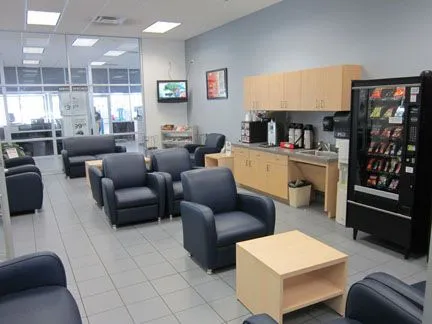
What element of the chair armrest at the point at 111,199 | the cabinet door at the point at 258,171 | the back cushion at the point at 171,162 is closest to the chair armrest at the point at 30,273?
the chair armrest at the point at 111,199

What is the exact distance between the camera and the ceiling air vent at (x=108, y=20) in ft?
21.4

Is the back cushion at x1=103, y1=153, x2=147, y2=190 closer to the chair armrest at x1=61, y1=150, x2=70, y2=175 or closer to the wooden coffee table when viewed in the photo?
the wooden coffee table

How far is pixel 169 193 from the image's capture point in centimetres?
491

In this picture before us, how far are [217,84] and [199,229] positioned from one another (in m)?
5.11

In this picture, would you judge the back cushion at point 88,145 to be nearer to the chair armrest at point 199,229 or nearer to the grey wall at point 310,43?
the grey wall at point 310,43

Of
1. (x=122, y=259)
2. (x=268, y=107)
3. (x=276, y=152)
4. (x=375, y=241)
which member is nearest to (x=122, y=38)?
(x=268, y=107)

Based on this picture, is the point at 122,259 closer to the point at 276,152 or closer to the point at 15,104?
the point at 276,152

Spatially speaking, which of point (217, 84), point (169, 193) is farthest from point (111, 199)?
point (217, 84)

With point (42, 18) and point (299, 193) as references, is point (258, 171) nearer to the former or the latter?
point (299, 193)

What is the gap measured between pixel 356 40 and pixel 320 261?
128 inches

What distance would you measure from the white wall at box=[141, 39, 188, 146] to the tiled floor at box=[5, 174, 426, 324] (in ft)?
13.0

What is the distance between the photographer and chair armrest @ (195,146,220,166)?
7.48 metres

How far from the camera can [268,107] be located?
5.85 meters

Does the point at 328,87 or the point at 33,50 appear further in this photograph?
the point at 33,50
